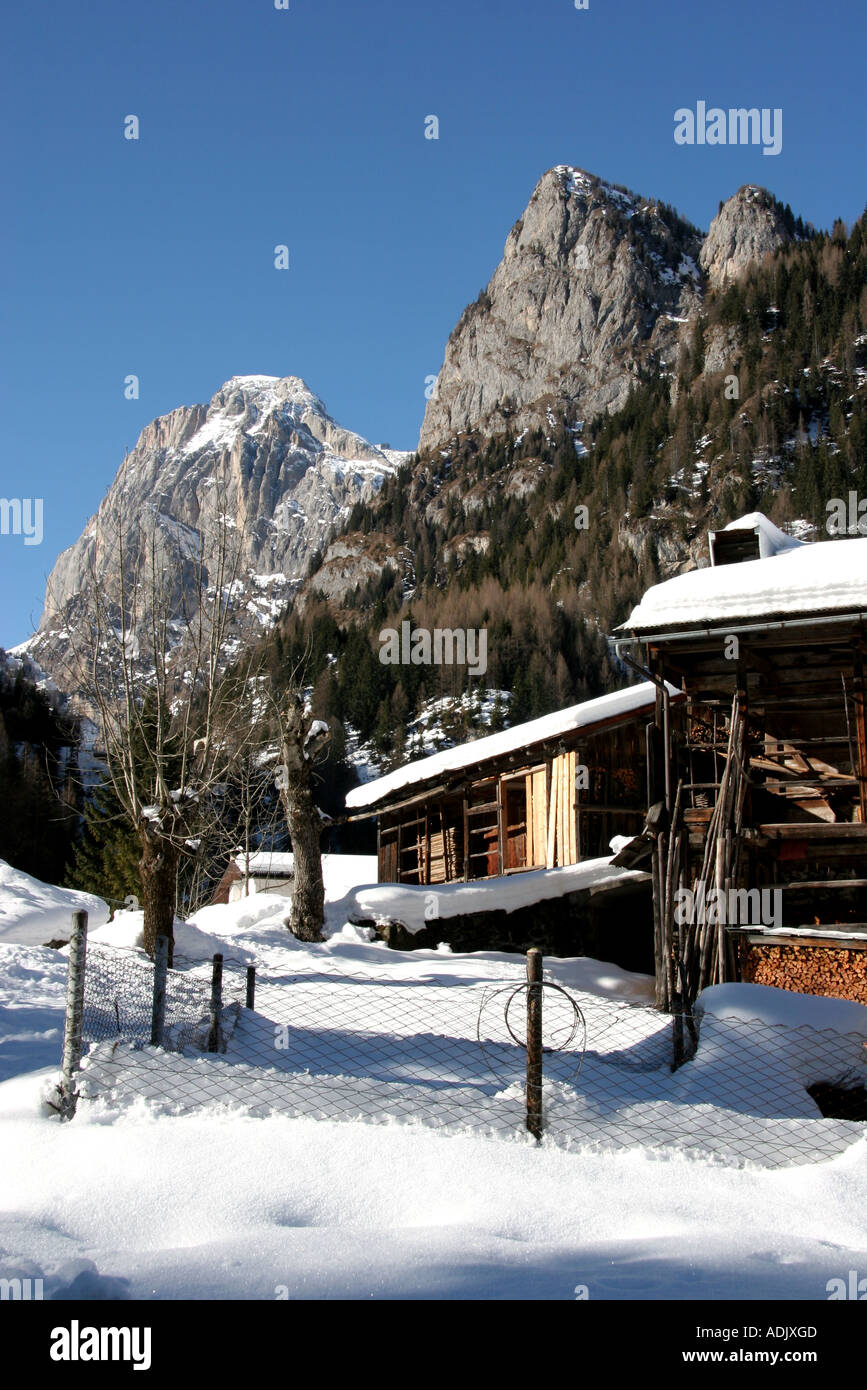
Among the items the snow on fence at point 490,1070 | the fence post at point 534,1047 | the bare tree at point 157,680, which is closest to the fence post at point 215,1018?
the snow on fence at point 490,1070

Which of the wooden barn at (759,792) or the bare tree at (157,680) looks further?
the bare tree at (157,680)

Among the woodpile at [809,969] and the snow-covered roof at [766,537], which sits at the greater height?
the snow-covered roof at [766,537]

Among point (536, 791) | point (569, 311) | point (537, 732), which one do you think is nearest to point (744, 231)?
point (569, 311)

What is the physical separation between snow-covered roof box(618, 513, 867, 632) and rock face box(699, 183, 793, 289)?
15263 cm

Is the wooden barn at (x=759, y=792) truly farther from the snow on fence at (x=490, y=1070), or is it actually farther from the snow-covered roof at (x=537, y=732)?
the snow-covered roof at (x=537, y=732)

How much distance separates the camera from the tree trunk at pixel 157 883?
14852 millimetres

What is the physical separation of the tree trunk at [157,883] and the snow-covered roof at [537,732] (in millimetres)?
9631

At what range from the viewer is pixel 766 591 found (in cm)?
1400

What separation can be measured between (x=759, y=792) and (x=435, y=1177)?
11240 mm

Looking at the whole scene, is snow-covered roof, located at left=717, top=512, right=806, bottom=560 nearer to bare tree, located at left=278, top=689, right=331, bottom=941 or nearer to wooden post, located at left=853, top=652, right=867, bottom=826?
wooden post, located at left=853, top=652, right=867, bottom=826
